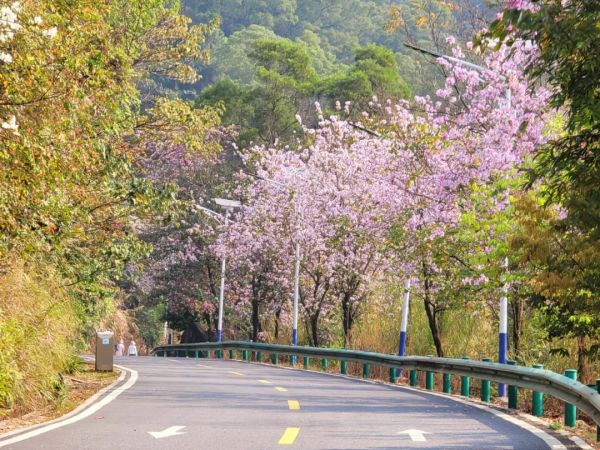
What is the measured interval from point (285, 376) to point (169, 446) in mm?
16026

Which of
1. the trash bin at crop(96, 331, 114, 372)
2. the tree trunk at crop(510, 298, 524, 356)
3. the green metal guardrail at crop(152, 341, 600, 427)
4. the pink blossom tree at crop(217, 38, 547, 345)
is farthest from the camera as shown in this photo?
the trash bin at crop(96, 331, 114, 372)

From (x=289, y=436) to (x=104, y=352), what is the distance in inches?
647

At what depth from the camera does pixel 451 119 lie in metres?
27.8

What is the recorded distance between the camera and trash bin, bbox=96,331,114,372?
28312mm

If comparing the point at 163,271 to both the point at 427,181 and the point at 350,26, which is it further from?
the point at 350,26

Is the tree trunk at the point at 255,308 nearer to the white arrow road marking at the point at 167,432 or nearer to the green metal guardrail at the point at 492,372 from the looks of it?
the green metal guardrail at the point at 492,372

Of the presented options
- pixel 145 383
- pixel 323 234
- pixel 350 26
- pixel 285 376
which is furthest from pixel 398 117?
pixel 350 26

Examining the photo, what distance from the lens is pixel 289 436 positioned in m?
12.9

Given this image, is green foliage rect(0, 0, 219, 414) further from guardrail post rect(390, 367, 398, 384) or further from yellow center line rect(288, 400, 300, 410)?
guardrail post rect(390, 367, 398, 384)

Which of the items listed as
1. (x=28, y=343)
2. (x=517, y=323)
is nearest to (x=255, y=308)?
(x=517, y=323)

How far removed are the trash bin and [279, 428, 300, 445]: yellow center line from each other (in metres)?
15.3

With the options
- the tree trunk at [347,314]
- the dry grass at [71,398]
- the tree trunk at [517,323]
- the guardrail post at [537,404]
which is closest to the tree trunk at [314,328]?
the tree trunk at [347,314]

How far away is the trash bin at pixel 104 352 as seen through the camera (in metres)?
28.3

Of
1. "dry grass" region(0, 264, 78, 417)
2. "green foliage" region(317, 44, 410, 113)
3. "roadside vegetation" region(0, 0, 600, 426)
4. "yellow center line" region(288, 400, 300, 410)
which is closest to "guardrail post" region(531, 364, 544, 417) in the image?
"roadside vegetation" region(0, 0, 600, 426)
